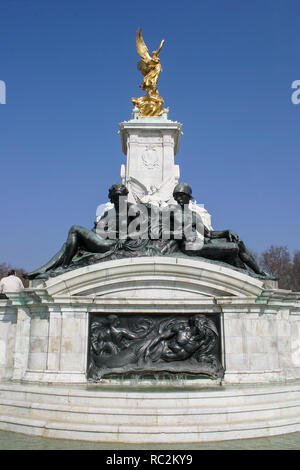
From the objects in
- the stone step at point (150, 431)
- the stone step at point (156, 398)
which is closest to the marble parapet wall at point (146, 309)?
the stone step at point (156, 398)

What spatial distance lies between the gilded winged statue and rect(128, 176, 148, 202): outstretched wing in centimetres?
399

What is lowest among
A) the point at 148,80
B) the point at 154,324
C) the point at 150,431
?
the point at 150,431

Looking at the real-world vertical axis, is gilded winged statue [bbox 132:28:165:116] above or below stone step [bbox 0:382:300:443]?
above

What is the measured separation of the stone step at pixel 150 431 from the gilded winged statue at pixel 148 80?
17056mm

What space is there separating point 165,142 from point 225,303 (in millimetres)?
11783

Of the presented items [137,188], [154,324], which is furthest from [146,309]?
[137,188]

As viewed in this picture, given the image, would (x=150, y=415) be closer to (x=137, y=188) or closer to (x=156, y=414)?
(x=156, y=414)

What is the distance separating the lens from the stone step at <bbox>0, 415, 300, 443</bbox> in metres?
6.32

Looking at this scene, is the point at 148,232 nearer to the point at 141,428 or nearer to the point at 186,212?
the point at 186,212

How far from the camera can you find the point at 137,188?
63.8 ft

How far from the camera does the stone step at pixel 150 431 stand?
6316 mm

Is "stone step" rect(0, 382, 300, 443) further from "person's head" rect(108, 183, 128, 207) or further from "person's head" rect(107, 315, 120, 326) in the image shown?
"person's head" rect(108, 183, 128, 207)

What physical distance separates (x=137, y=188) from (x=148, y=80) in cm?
665

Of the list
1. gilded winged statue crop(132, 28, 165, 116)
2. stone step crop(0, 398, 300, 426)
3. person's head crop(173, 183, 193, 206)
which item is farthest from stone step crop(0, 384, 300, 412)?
gilded winged statue crop(132, 28, 165, 116)
